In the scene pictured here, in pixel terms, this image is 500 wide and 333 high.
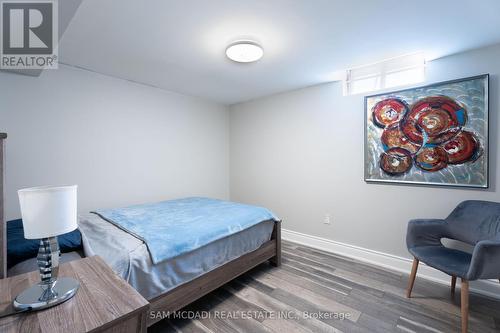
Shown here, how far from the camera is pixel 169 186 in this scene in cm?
344

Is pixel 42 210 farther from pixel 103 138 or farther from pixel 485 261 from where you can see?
pixel 485 261

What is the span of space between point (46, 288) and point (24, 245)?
82 cm

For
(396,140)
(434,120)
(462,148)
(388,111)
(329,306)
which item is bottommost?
(329,306)

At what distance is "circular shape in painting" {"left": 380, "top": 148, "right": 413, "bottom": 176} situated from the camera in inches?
97.3

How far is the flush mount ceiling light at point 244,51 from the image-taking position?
78.0 inches

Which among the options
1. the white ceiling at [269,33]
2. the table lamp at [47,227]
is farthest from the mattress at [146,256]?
the white ceiling at [269,33]

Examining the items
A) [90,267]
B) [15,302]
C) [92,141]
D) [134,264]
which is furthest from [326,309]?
[92,141]

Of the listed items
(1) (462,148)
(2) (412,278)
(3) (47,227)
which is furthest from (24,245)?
(1) (462,148)

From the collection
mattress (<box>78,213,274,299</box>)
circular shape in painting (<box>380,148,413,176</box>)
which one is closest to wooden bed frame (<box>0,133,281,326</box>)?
mattress (<box>78,213,274,299</box>)

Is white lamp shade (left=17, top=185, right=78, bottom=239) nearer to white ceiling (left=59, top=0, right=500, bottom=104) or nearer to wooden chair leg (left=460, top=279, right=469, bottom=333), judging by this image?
white ceiling (left=59, top=0, right=500, bottom=104)

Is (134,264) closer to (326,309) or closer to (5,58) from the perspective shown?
(326,309)

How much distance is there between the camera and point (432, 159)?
2314 millimetres

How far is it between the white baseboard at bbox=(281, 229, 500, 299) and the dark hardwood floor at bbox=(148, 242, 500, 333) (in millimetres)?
94

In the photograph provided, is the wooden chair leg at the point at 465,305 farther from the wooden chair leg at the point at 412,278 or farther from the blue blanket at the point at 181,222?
the blue blanket at the point at 181,222
